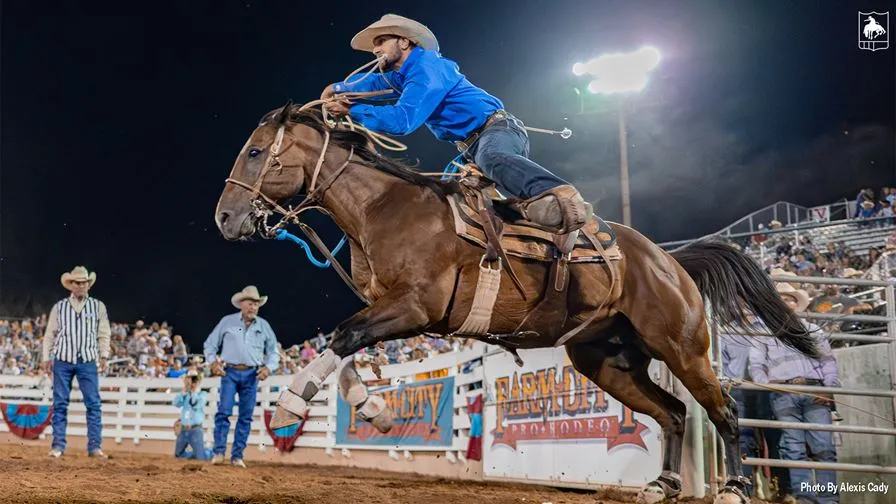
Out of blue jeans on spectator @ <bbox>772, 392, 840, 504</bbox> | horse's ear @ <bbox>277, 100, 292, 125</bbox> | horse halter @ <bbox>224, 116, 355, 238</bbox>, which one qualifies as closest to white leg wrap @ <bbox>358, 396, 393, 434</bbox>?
horse halter @ <bbox>224, 116, 355, 238</bbox>

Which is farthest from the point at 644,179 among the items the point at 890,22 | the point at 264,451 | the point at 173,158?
the point at 264,451

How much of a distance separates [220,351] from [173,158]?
874 inches

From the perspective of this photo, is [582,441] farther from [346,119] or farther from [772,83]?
[772,83]

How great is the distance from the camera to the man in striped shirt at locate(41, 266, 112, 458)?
8773 millimetres

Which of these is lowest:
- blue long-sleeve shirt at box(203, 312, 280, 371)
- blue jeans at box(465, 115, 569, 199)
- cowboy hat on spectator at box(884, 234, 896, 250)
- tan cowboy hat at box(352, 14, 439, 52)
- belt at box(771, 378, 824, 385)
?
belt at box(771, 378, 824, 385)

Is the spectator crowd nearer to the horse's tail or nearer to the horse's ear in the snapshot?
the horse's tail

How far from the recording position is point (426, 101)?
422 cm

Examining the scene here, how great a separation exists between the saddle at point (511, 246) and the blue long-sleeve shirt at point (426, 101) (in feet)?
0.99

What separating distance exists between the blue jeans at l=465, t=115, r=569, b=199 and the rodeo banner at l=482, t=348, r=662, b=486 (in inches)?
105

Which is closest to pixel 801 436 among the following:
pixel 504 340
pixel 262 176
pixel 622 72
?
pixel 504 340

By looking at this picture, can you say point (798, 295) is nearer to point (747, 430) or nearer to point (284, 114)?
point (747, 430)

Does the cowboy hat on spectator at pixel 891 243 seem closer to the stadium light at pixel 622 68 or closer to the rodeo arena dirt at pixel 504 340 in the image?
the rodeo arena dirt at pixel 504 340

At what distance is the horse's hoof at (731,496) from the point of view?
4.70 metres

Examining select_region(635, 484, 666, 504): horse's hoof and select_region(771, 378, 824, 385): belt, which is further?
select_region(771, 378, 824, 385): belt
